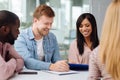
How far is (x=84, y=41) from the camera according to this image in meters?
2.94

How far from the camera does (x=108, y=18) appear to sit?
1181 millimetres

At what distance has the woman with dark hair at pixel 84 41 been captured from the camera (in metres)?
2.84

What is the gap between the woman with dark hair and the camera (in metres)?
2.84

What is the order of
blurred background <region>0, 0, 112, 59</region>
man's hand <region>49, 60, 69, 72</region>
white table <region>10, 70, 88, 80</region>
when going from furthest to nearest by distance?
blurred background <region>0, 0, 112, 59</region>
man's hand <region>49, 60, 69, 72</region>
white table <region>10, 70, 88, 80</region>

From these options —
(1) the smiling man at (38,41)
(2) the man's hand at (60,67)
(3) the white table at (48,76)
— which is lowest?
(3) the white table at (48,76)

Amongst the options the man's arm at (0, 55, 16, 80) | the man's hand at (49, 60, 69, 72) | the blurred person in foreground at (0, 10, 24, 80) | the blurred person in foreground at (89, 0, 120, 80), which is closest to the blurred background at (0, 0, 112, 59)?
the man's hand at (49, 60, 69, 72)

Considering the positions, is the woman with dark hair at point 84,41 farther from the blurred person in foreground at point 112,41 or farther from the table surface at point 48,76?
the blurred person in foreground at point 112,41

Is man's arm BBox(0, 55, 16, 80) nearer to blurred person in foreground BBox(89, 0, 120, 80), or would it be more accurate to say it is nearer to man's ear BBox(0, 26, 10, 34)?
man's ear BBox(0, 26, 10, 34)

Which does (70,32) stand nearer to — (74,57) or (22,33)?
(74,57)

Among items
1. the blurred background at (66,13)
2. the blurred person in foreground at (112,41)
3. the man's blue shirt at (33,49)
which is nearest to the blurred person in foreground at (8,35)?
the man's blue shirt at (33,49)

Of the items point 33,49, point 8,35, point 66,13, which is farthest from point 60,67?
point 66,13

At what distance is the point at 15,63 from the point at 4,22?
340 mm

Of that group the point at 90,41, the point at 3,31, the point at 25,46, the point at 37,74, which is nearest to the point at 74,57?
the point at 90,41

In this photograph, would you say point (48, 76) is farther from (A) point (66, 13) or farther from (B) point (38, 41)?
(A) point (66, 13)
